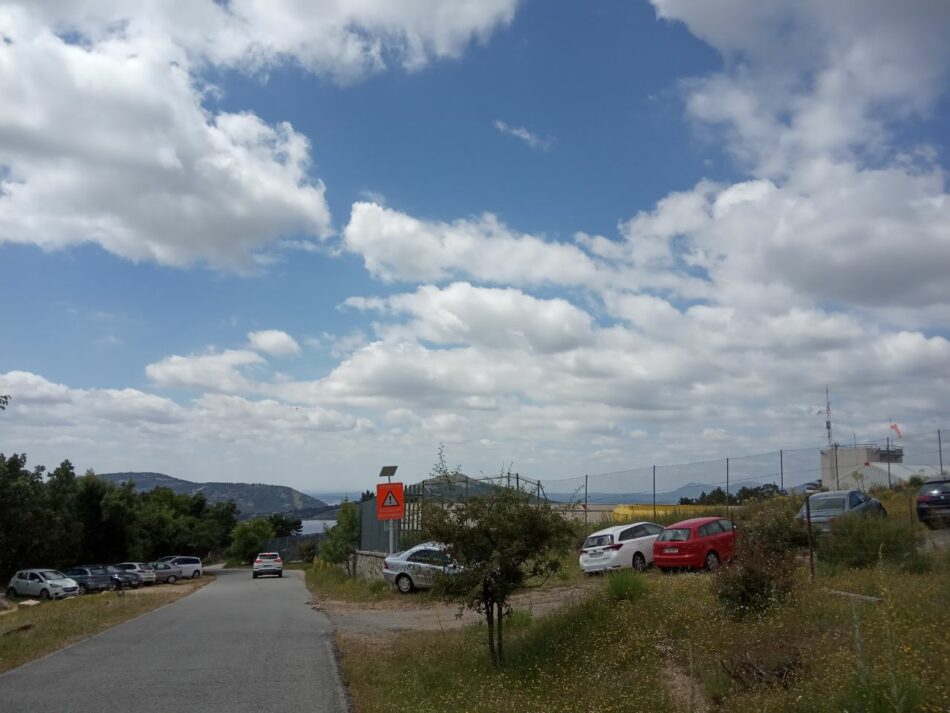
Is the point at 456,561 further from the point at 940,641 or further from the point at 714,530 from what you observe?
the point at 714,530

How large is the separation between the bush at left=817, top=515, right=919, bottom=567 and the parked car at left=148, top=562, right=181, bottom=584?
148ft

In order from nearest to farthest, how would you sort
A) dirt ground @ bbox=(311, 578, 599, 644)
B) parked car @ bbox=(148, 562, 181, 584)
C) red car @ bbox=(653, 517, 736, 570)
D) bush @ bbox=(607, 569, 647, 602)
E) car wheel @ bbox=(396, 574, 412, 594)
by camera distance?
bush @ bbox=(607, 569, 647, 602), dirt ground @ bbox=(311, 578, 599, 644), red car @ bbox=(653, 517, 736, 570), car wheel @ bbox=(396, 574, 412, 594), parked car @ bbox=(148, 562, 181, 584)

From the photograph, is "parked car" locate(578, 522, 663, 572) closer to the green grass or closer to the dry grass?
the green grass

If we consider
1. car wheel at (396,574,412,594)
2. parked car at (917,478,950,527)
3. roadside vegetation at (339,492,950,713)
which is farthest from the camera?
car wheel at (396,574,412,594)

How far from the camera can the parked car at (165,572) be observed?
50781mm

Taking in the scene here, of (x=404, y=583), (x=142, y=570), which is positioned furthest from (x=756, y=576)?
(x=142, y=570)

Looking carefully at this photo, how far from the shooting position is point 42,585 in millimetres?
37156

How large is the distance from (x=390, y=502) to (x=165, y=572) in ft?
95.9

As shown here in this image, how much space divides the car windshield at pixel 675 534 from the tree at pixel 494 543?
833cm

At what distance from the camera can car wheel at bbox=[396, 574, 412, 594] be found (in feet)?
86.0

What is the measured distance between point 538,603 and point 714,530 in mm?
5226

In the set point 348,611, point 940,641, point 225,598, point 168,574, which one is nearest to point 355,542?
point 225,598

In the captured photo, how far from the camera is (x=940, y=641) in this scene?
27.0 feet

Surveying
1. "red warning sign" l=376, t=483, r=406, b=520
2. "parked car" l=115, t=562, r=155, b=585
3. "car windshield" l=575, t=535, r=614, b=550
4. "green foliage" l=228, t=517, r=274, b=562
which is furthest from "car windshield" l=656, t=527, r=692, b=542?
"green foliage" l=228, t=517, r=274, b=562
